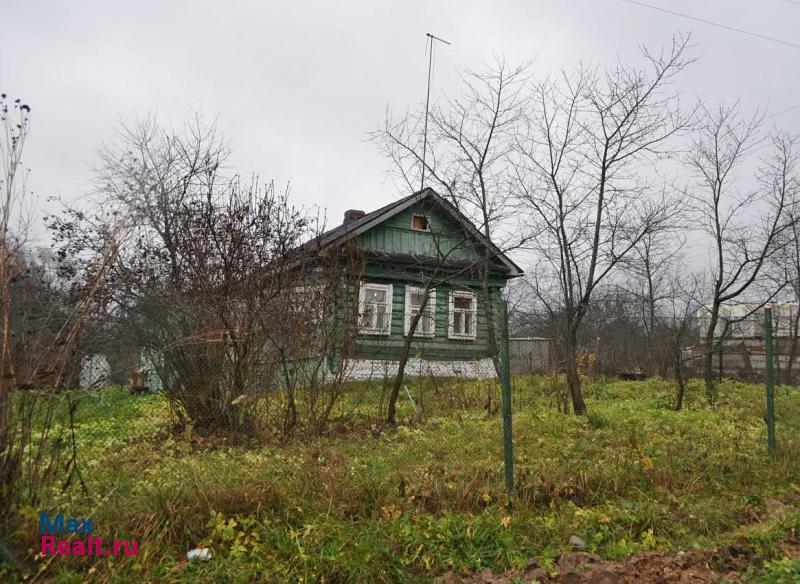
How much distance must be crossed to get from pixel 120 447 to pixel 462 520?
4589 mm

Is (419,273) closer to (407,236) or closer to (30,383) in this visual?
(407,236)

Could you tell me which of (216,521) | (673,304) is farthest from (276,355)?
(673,304)

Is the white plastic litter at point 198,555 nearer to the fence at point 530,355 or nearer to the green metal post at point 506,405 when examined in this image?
the green metal post at point 506,405

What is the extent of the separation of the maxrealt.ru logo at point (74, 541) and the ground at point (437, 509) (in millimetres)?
56

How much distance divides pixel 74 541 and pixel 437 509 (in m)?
2.46

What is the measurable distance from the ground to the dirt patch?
0.01 meters

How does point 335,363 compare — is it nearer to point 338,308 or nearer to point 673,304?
point 338,308

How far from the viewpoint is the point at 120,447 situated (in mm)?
6688

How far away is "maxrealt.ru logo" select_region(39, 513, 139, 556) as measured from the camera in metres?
3.20

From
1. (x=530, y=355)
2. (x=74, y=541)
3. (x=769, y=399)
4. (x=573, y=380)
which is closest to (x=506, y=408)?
(x=74, y=541)

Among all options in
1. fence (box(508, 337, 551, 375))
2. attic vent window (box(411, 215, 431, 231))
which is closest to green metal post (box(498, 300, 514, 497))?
fence (box(508, 337, 551, 375))

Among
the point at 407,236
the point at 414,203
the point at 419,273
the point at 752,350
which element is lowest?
the point at 752,350

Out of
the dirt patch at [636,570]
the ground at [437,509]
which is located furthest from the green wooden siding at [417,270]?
the dirt patch at [636,570]

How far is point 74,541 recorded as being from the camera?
3271 mm
